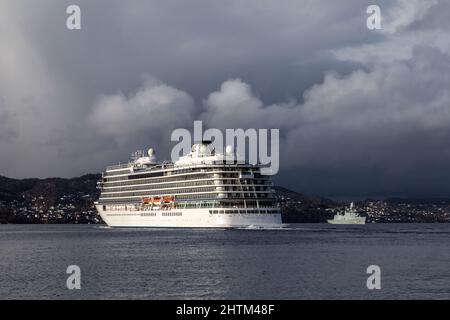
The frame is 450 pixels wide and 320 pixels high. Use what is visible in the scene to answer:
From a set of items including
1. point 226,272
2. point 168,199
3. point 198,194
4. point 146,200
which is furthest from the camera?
point 146,200

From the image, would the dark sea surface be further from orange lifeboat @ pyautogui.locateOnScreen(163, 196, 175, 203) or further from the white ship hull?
orange lifeboat @ pyautogui.locateOnScreen(163, 196, 175, 203)

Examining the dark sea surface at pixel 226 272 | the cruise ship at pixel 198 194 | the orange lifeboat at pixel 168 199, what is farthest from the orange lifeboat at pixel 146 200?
the dark sea surface at pixel 226 272

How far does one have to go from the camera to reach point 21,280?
5684 centimetres

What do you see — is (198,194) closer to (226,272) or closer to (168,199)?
(168,199)

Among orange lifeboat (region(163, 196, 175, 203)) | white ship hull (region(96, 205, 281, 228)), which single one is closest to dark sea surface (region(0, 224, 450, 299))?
white ship hull (region(96, 205, 281, 228))

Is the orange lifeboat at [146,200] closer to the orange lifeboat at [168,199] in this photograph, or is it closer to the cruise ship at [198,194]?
the cruise ship at [198,194]

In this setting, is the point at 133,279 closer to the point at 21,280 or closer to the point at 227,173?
the point at 21,280

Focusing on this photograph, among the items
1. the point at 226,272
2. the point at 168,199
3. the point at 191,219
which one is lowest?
the point at 226,272

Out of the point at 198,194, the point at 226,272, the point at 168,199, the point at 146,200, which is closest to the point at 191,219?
the point at 198,194

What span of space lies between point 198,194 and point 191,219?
5.02 metres

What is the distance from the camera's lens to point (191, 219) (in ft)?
437

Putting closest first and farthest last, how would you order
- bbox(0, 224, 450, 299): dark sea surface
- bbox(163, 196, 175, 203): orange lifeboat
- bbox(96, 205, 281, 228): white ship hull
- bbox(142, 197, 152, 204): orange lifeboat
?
bbox(0, 224, 450, 299): dark sea surface → bbox(96, 205, 281, 228): white ship hull → bbox(163, 196, 175, 203): orange lifeboat → bbox(142, 197, 152, 204): orange lifeboat

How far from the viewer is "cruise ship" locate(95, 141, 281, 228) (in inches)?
4985
